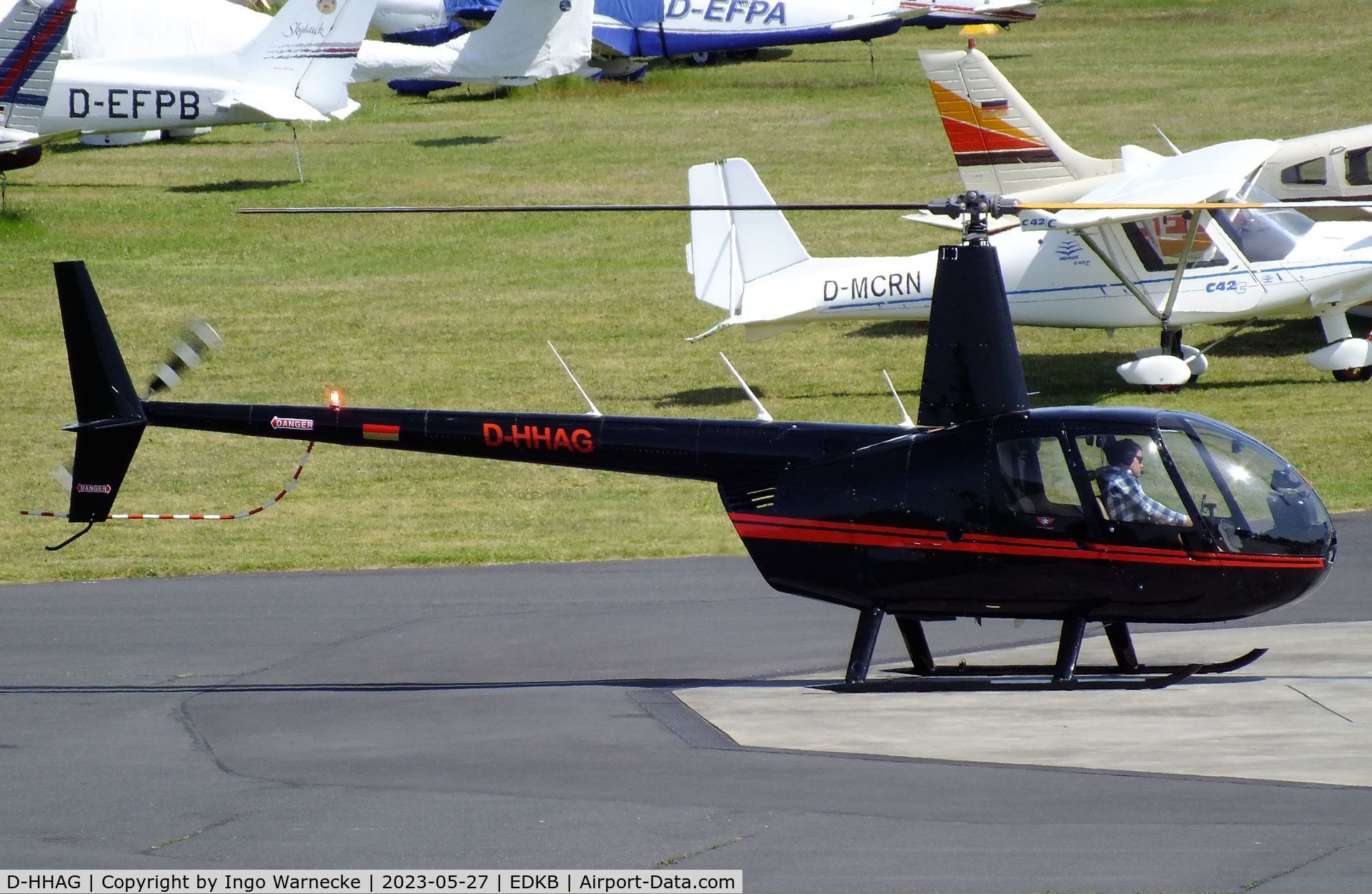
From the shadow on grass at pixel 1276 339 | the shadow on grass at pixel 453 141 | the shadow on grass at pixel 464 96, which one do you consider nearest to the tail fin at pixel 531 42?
the shadow on grass at pixel 453 141

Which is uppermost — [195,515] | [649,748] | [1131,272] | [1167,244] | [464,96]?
[1167,244]

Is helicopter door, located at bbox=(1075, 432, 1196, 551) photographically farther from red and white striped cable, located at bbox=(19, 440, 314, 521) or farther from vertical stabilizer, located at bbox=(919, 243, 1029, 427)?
red and white striped cable, located at bbox=(19, 440, 314, 521)

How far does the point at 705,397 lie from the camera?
776 inches

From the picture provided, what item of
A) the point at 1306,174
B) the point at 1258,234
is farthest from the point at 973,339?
the point at 1306,174

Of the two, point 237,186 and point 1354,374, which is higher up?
point 1354,374

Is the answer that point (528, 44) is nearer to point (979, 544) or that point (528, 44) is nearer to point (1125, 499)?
point (979, 544)

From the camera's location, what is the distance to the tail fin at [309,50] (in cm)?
3053

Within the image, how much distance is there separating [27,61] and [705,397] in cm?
1343

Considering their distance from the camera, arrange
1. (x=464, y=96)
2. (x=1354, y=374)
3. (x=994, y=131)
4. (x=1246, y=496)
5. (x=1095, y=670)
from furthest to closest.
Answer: (x=464, y=96), (x=994, y=131), (x=1354, y=374), (x=1095, y=670), (x=1246, y=496)

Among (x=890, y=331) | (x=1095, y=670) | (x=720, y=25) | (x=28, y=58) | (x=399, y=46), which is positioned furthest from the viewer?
(x=720, y=25)

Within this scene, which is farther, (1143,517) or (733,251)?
(733,251)

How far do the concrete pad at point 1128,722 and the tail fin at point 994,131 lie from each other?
37.5ft

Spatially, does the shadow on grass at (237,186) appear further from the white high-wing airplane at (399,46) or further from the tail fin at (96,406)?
the tail fin at (96,406)

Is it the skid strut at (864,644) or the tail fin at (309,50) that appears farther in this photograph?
the tail fin at (309,50)
